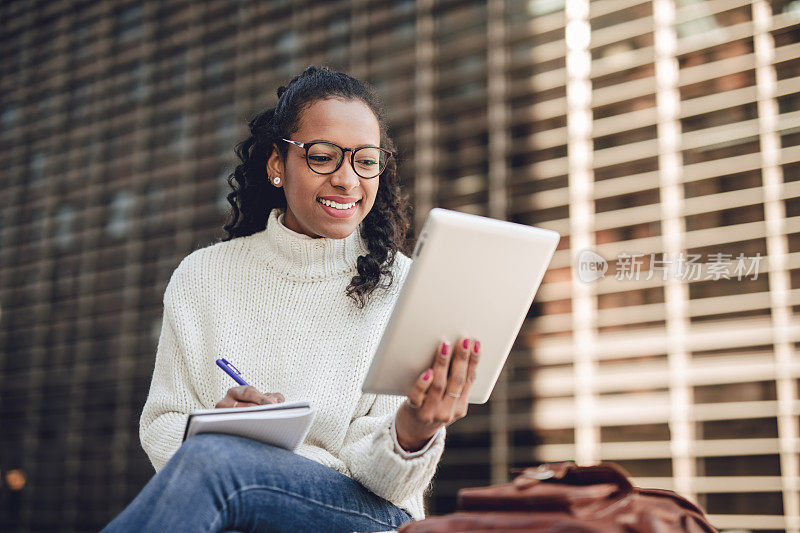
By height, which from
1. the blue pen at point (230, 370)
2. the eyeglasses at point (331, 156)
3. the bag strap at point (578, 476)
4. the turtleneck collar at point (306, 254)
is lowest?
the bag strap at point (578, 476)

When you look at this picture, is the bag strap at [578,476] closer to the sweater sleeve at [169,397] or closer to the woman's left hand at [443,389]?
the woman's left hand at [443,389]

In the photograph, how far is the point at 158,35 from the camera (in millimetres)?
18031

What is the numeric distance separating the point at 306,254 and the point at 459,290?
66 cm

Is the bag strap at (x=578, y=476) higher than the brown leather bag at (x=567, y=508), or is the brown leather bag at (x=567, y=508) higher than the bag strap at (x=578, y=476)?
the bag strap at (x=578, y=476)

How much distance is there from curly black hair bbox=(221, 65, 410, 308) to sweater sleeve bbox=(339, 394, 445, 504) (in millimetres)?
391

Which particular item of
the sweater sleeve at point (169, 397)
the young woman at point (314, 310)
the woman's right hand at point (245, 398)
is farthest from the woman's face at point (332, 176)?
the woman's right hand at point (245, 398)

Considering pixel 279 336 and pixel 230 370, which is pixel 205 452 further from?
pixel 279 336

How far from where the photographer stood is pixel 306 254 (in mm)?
1856

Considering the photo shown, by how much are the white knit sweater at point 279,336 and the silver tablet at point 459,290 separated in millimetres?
331

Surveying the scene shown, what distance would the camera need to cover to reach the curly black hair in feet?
6.03

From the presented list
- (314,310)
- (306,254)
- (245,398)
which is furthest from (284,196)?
(245,398)

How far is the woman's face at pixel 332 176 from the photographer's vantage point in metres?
1.76

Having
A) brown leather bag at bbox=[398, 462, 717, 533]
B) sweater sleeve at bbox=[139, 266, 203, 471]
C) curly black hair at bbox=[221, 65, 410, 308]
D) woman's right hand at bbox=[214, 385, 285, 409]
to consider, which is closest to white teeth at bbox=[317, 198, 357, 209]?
curly black hair at bbox=[221, 65, 410, 308]

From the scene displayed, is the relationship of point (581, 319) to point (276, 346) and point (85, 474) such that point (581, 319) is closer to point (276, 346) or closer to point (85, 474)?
point (276, 346)
